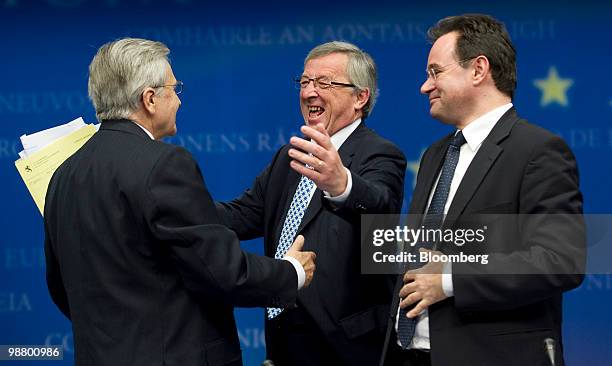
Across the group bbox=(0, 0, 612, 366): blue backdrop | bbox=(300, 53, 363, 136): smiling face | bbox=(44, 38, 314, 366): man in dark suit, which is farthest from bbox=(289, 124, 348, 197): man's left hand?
bbox=(0, 0, 612, 366): blue backdrop

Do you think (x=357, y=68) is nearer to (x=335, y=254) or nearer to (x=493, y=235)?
(x=335, y=254)

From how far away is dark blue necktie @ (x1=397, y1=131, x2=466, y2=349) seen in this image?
2.65 m

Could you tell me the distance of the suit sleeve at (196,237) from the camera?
8.18ft

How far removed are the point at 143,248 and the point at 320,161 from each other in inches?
22.6

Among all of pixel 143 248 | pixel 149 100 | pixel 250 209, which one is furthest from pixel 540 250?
pixel 250 209

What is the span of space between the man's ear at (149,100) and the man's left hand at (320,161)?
42cm

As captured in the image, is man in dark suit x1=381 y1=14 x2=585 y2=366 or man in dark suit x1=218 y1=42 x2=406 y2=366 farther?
man in dark suit x1=218 y1=42 x2=406 y2=366

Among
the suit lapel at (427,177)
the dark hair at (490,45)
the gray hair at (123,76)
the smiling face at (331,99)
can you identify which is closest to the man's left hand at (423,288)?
the suit lapel at (427,177)

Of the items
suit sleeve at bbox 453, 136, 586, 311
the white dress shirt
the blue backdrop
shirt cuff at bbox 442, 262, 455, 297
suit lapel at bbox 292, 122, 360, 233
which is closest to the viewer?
suit sleeve at bbox 453, 136, 586, 311

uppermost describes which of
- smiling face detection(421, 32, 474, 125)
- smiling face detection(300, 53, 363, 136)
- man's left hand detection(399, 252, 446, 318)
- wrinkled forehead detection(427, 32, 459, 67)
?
smiling face detection(300, 53, 363, 136)

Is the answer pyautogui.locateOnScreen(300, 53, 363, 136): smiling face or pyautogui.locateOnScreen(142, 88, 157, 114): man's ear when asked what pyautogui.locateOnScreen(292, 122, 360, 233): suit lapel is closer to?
pyautogui.locateOnScreen(300, 53, 363, 136): smiling face

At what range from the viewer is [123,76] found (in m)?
2.68

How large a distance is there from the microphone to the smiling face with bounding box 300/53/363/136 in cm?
130

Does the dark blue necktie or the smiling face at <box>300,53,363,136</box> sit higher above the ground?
the smiling face at <box>300,53,363,136</box>
